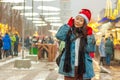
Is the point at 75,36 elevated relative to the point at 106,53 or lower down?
elevated

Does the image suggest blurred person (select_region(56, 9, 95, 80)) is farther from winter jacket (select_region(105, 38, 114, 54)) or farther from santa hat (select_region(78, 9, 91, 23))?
winter jacket (select_region(105, 38, 114, 54))

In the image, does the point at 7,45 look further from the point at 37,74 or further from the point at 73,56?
the point at 73,56

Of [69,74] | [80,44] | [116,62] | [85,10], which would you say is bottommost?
[116,62]

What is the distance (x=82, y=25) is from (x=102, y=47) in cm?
1957

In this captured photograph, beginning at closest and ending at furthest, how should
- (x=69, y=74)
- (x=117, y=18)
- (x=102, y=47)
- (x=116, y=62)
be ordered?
(x=69, y=74), (x=102, y=47), (x=116, y=62), (x=117, y=18)

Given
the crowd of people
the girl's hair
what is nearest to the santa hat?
the girl's hair

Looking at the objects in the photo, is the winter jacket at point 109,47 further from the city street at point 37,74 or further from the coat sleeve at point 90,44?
the coat sleeve at point 90,44

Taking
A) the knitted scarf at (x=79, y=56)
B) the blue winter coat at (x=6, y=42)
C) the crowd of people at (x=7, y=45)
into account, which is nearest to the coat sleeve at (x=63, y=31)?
the knitted scarf at (x=79, y=56)

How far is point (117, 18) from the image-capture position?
31.2 m

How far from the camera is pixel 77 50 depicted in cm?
630

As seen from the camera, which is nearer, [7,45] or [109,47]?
[109,47]

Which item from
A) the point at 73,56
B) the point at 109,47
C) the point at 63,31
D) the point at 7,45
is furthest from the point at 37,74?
the point at 7,45

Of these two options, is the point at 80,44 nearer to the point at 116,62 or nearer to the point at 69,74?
the point at 69,74

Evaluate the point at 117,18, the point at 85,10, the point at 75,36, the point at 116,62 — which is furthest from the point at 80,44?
the point at 117,18
